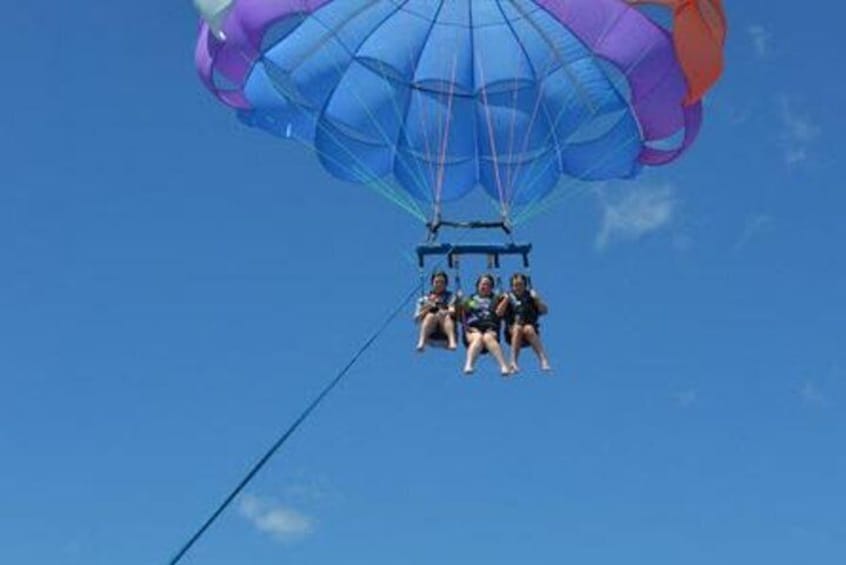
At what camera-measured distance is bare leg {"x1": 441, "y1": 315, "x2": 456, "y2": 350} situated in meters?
13.7

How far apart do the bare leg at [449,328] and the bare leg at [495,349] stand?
0.31m

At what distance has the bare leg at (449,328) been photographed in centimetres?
1370

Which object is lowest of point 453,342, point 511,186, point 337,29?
point 453,342

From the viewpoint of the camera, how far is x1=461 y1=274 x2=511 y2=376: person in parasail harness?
1363 cm

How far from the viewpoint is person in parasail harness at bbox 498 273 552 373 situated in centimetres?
1379

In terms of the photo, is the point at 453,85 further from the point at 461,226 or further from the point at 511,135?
the point at 461,226

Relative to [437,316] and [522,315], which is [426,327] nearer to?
[437,316]

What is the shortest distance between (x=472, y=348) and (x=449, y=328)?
29cm

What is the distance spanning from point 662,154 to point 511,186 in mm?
1689

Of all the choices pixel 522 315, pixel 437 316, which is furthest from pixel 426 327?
pixel 522 315

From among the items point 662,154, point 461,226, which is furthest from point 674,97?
point 461,226

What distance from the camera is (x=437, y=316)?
13727 millimetres

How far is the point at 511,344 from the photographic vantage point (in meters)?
13.8

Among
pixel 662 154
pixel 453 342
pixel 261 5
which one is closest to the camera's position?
pixel 453 342
